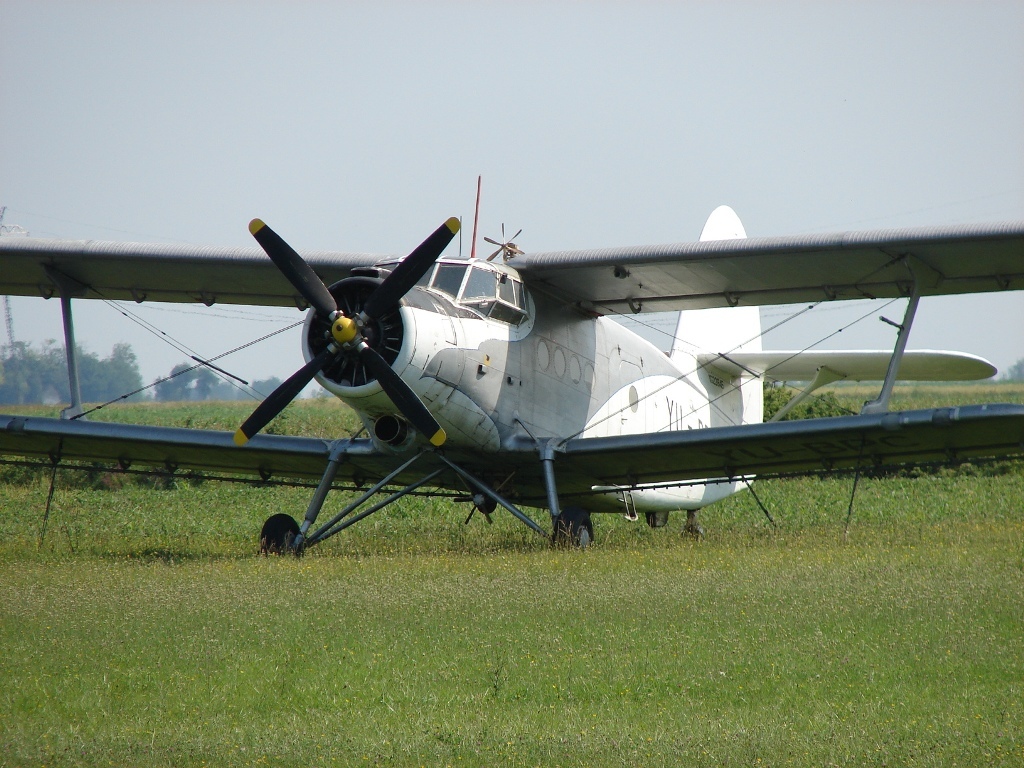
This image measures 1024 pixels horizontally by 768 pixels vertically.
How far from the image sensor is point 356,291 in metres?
11.8

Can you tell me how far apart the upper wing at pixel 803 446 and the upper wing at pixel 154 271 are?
415 cm

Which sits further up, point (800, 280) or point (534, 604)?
point (800, 280)

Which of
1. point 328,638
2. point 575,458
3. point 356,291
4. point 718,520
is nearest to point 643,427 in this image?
point 575,458

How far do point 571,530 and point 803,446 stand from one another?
3032 millimetres

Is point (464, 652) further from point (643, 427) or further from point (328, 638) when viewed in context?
point (643, 427)

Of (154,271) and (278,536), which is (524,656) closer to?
(278,536)

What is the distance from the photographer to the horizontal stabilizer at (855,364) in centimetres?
1684

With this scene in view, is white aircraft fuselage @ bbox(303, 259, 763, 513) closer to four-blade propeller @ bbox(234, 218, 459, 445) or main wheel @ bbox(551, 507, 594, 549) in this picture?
four-blade propeller @ bbox(234, 218, 459, 445)

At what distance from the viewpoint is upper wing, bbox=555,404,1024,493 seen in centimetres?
1241

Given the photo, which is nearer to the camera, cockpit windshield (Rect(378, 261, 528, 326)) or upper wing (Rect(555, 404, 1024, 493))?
upper wing (Rect(555, 404, 1024, 493))

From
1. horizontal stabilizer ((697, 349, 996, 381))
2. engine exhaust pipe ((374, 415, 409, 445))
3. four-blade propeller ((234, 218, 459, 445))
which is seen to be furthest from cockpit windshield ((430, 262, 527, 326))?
horizontal stabilizer ((697, 349, 996, 381))

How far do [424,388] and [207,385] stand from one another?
6325 cm

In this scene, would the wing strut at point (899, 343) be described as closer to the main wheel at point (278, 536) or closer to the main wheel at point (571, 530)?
the main wheel at point (571, 530)

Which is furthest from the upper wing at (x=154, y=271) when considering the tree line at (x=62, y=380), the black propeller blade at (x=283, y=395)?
the tree line at (x=62, y=380)
